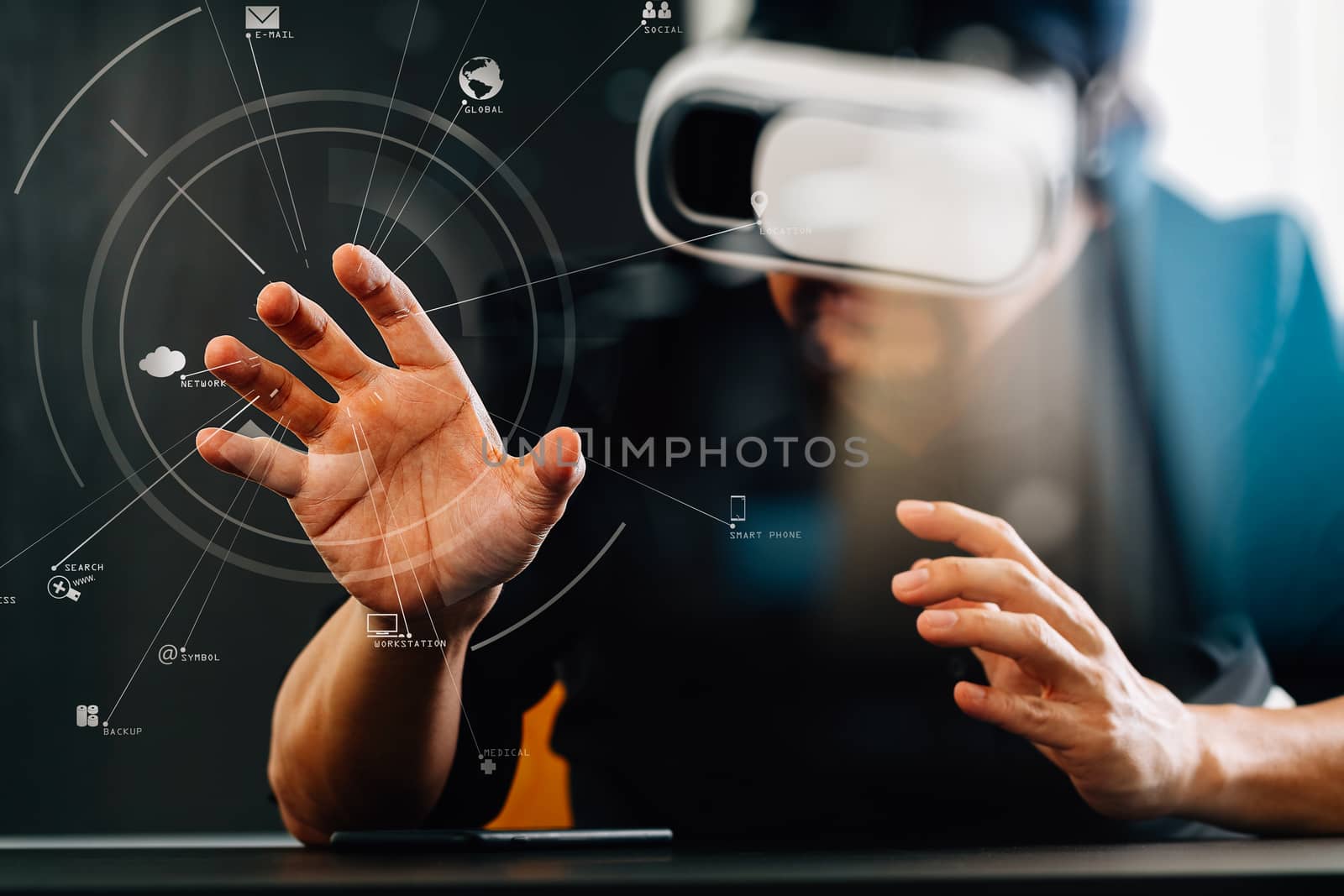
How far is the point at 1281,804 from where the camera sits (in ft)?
2.54

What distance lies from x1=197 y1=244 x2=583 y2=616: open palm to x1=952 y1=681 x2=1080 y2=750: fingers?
0.40 m

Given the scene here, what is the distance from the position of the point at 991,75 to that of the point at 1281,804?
0.68 m

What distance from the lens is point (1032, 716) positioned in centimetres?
75

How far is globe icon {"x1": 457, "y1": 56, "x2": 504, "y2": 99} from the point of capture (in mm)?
814

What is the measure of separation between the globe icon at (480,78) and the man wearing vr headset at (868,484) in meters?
0.14

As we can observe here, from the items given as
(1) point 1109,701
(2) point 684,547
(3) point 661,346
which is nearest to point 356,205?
(3) point 661,346

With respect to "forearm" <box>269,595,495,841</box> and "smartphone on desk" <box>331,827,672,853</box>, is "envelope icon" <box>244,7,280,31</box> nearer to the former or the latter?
"forearm" <box>269,595,495,841</box>

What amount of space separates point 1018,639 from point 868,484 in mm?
179

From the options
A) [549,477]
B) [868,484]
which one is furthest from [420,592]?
[868,484]

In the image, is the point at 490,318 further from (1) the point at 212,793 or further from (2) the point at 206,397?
(1) the point at 212,793

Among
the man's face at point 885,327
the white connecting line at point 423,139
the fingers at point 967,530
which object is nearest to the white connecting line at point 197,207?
the white connecting line at point 423,139

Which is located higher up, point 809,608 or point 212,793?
point 809,608

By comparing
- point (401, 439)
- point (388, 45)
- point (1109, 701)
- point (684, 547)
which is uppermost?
point (388, 45)

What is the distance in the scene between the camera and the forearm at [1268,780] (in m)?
0.77
